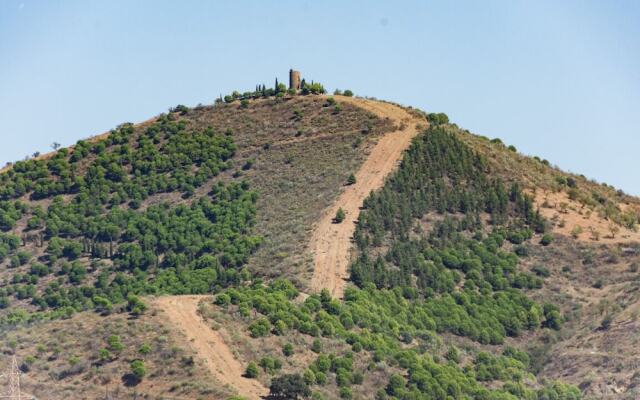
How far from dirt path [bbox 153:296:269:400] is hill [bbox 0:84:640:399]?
0.18 m

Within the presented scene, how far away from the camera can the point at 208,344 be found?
8819 cm

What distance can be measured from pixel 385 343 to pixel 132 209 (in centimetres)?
4093

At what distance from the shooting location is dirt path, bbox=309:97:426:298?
107m

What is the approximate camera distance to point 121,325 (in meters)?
90.4

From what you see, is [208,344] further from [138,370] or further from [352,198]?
[352,198]

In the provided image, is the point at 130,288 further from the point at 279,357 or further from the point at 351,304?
the point at 279,357

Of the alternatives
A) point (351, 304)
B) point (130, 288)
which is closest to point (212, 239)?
point (130, 288)

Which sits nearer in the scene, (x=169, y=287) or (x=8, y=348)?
(x=8, y=348)

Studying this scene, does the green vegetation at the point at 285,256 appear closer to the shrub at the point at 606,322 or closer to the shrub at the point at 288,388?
the shrub at the point at 288,388

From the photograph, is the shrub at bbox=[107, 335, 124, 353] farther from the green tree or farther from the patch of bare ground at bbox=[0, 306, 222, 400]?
the green tree

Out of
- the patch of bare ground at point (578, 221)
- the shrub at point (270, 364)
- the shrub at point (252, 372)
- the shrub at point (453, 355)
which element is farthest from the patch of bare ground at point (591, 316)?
the shrub at point (252, 372)

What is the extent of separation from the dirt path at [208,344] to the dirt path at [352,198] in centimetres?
1157

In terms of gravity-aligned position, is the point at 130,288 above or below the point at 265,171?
below

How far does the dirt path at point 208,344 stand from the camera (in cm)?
8319
